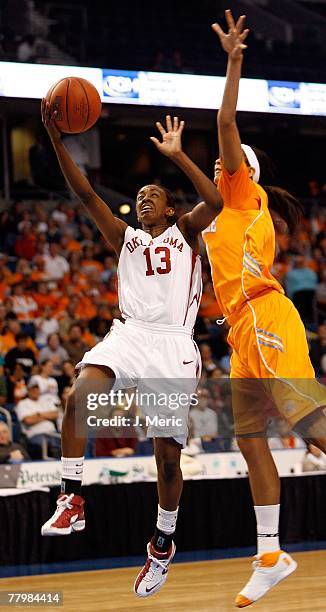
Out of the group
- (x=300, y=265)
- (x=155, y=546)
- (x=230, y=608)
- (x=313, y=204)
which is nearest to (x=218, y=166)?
(x=155, y=546)

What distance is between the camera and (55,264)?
1420cm

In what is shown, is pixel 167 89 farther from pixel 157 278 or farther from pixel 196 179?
pixel 196 179

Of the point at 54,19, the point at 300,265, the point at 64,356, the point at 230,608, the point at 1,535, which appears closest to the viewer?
the point at 230,608

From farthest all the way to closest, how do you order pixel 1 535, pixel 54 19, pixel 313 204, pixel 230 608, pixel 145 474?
pixel 313 204 < pixel 54 19 < pixel 145 474 < pixel 1 535 < pixel 230 608

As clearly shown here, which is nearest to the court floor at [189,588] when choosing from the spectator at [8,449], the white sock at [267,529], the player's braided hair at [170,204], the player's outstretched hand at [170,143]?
the white sock at [267,529]

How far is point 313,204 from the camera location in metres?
18.2

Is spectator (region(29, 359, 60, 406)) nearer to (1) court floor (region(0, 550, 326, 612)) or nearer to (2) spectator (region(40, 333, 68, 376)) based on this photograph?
(2) spectator (region(40, 333, 68, 376))

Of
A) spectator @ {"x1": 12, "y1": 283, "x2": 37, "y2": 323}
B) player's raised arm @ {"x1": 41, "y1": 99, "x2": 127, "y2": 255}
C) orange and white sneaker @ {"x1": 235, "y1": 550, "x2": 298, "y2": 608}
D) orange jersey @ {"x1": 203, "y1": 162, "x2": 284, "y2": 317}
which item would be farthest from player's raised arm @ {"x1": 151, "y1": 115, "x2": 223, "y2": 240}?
spectator @ {"x1": 12, "y1": 283, "x2": 37, "y2": 323}

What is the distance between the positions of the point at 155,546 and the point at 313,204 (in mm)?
12957

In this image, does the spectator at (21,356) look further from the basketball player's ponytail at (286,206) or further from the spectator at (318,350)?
the basketball player's ponytail at (286,206)

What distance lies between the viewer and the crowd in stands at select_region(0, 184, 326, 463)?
10969 millimetres

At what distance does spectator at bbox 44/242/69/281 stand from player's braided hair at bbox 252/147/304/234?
825 cm

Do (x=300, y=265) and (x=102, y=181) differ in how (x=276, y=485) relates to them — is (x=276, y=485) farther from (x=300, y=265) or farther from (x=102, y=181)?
(x=102, y=181)

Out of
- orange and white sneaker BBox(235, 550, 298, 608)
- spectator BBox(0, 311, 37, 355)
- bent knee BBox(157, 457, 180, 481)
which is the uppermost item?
bent knee BBox(157, 457, 180, 481)
